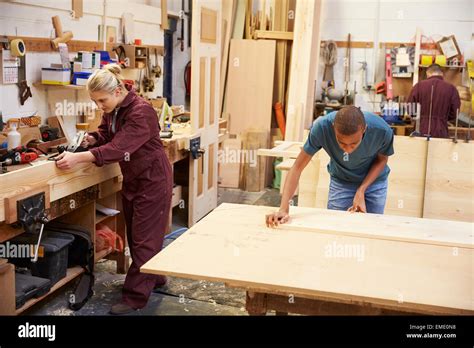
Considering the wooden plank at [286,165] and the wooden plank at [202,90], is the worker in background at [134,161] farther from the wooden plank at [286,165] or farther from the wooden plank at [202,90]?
the wooden plank at [202,90]

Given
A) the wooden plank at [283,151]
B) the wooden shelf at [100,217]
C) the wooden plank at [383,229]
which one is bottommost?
the wooden shelf at [100,217]

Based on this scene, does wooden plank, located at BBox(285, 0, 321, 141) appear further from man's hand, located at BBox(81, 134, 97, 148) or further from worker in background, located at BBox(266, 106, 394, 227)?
man's hand, located at BBox(81, 134, 97, 148)

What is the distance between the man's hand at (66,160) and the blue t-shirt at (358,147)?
1.33 m

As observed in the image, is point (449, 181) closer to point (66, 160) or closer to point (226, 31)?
point (66, 160)

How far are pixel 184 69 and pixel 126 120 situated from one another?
4.47 meters

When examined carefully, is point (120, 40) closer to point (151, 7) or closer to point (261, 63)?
point (151, 7)

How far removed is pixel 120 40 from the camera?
5.46 metres

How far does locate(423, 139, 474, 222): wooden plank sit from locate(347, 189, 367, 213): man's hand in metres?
1.74

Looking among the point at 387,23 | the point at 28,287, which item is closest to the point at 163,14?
the point at 387,23

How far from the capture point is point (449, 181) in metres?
4.89

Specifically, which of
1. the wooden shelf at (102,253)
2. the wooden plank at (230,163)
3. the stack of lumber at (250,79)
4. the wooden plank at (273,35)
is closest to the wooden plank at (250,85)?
the stack of lumber at (250,79)

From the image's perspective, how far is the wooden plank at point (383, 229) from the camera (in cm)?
273
